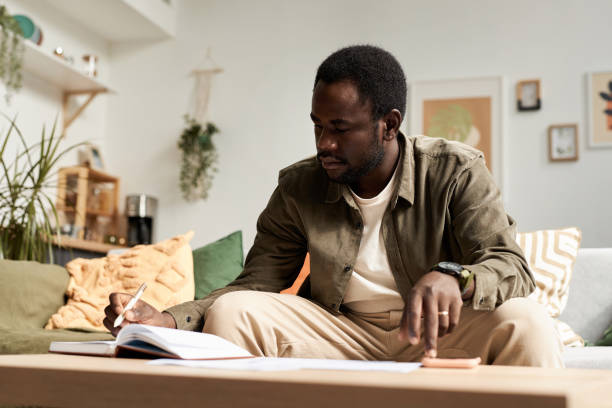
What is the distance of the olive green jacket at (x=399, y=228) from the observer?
140 centimetres

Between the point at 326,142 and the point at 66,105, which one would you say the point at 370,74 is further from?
the point at 66,105

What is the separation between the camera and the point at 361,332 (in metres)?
1.51

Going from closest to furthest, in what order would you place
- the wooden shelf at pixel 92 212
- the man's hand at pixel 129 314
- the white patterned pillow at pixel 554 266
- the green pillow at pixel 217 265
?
the man's hand at pixel 129 314 → the white patterned pillow at pixel 554 266 → the green pillow at pixel 217 265 → the wooden shelf at pixel 92 212

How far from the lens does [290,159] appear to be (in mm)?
4738

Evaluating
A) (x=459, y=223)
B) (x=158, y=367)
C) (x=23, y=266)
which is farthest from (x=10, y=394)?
(x=23, y=266)

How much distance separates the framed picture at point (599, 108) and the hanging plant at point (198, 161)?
2516mm

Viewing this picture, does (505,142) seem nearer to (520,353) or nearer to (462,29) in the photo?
(462,29)

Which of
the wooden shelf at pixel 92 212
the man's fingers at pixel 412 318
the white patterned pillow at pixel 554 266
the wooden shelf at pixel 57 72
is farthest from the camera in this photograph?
the wooden shelf at pixel 92 212

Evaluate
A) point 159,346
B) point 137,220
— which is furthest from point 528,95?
point 159,346

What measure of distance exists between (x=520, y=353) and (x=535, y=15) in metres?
3.77

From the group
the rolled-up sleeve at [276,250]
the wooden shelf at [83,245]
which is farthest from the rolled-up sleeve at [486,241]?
the wooden shelf at [83,245]

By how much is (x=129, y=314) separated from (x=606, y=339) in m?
1.65

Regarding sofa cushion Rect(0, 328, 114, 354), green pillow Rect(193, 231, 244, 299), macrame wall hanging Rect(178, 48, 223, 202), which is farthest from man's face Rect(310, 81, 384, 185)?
macrame wall hanging Rect(178, 48, 223, 202)

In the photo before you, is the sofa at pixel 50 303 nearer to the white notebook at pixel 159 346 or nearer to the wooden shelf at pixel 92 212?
the white notebook at pixel 159 346
